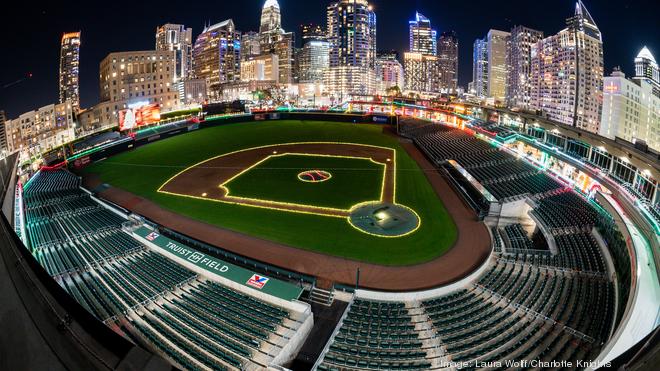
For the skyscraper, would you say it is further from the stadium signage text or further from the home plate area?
the stadium signage text

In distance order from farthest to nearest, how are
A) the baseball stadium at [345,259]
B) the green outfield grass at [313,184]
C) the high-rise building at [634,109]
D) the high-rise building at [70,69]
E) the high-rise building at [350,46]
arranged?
1. the high-rise building at [350,46]
2. the high-rise building at [70,69]
3. the high-rise building at [634,109]
4. the green outfield grass at [313,184]
5. the baseball stadium at [345,259]


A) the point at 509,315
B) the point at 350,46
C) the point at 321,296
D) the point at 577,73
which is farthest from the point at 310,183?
the point at 350,46

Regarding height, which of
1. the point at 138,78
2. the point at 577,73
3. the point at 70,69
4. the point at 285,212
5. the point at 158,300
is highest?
the point at 70,69

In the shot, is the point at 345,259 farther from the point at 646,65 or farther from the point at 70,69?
the point at 70,69

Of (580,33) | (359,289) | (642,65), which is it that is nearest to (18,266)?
(359,289)

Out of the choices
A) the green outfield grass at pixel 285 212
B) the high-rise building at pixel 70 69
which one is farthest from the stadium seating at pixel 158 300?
the high-rise building at pixel 70 69

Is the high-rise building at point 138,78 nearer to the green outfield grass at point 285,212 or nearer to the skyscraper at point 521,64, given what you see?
the green outfield grass at point 285,212
